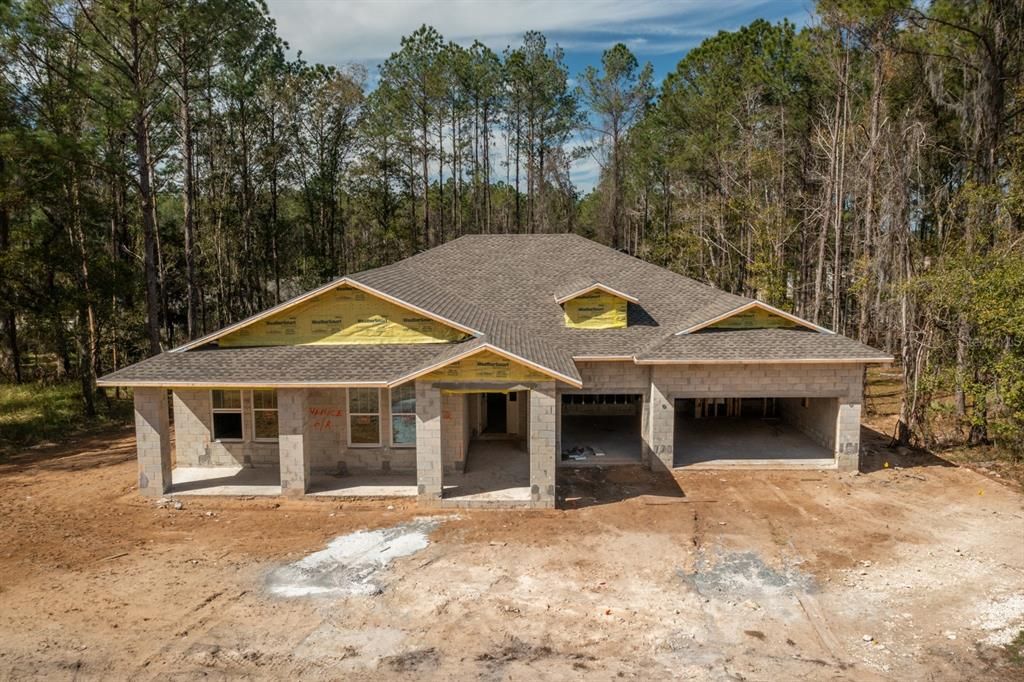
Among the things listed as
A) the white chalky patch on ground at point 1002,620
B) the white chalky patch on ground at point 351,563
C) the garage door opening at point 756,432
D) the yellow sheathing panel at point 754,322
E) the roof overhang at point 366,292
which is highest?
the roof overhang at point 366,292

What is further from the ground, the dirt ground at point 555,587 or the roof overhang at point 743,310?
the roof overhang at point 743,310

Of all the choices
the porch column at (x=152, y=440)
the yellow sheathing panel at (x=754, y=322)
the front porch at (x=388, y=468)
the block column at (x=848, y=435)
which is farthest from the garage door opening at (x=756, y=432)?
the porch column at (x=152, y=440)

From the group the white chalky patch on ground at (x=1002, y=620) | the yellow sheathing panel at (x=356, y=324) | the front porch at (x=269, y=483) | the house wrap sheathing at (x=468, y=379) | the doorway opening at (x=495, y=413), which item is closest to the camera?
the white chalky patch on ground at (x=1002, y=620)

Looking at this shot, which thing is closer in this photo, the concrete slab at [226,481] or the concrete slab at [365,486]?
the concrete slab at [365,486]

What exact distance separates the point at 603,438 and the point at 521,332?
510 centimetres

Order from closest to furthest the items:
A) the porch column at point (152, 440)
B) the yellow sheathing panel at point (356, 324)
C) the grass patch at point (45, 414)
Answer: the porch column at point (152, 440)
the yellow sheathing panel at point (356, 324)
the grass patch at point (45, 414)

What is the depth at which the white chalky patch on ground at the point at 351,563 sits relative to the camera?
10602 millimetres

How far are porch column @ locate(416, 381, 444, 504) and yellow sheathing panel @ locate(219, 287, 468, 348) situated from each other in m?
2.13

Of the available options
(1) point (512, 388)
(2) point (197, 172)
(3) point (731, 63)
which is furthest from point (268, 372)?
(3) point (731, 63)

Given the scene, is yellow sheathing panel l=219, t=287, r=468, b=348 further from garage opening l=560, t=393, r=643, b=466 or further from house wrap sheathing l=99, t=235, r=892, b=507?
garage opening l=560, t=393, r=643, b=466

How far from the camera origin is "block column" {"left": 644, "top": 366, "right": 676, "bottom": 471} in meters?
17.0

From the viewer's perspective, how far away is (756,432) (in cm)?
2072

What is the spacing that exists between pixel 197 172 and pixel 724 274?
3382cm

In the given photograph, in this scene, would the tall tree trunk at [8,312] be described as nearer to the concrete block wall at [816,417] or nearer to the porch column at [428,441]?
the porch column at [428,441]
